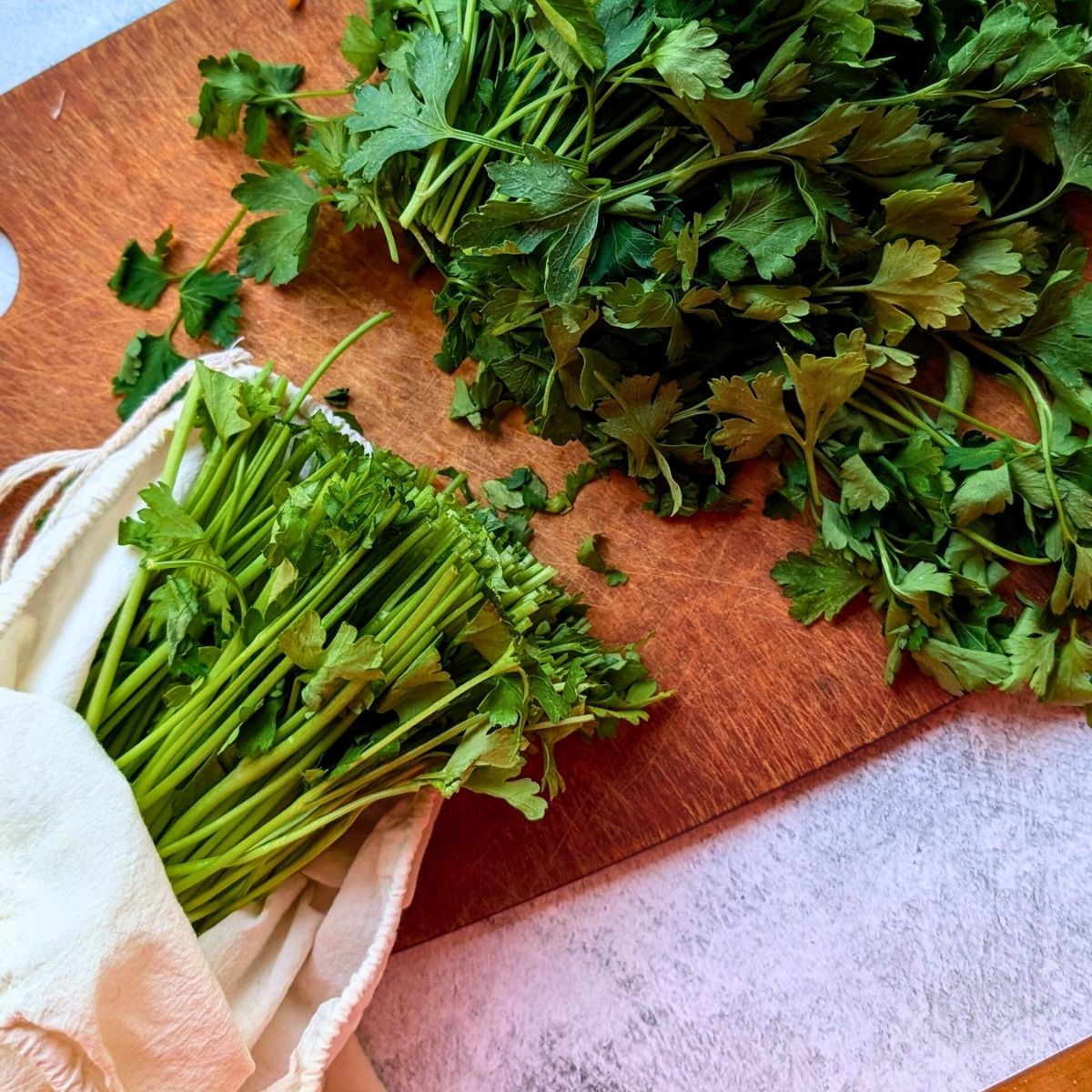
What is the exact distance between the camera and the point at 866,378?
1.04 metres

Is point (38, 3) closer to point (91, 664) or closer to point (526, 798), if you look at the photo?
point (91, 664)

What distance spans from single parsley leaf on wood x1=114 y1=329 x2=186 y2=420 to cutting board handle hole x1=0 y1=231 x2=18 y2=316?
16 centimetres

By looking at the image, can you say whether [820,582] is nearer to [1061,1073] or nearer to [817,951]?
[817,951]

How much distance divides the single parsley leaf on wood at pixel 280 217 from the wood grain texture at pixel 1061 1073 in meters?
1.19

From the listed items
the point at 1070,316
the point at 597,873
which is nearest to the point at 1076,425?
the point at 1070,316

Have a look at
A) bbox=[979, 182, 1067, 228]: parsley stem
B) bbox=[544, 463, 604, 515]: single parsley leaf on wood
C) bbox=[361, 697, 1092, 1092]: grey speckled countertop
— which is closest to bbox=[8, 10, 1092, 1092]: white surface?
bbox=[361, 697, 1092, 1092]: grey speckled countertop

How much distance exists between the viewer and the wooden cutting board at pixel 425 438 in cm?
105

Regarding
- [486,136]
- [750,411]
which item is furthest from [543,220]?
[750,411]

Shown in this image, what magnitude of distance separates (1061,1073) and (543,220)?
1054mm

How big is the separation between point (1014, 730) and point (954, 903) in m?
0.20

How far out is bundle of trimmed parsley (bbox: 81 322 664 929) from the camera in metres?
0.81

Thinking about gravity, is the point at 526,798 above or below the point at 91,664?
below

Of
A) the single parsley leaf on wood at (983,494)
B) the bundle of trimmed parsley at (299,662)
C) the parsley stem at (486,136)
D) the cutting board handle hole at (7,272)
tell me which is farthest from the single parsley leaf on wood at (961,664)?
the cutting board handle hole at (7,272)

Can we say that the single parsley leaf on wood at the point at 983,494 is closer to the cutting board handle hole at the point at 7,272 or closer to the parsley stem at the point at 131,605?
the parsley stem at the point at 131,605
